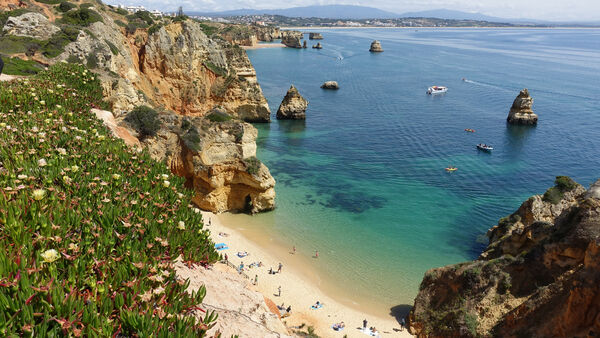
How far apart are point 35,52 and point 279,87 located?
184 ft

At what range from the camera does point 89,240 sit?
621 cm

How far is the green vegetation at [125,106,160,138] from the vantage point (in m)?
23.8

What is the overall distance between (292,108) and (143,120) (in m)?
34.5

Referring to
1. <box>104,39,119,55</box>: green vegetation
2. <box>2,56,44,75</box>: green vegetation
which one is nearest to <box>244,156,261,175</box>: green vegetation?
<box>2,56,44,75</box>: green vegetation

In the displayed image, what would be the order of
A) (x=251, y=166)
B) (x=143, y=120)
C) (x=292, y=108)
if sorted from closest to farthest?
1. (x=143, y=120)
2. (x=251, y=166)
3. (x=292, y=108)

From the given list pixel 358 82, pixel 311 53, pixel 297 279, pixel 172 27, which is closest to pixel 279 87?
pixel 358 82

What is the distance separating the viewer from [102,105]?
19.1 metres

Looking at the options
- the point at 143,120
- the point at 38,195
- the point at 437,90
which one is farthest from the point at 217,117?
the point at 437,90

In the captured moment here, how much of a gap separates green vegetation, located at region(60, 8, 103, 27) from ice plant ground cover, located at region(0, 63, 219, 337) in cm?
3160

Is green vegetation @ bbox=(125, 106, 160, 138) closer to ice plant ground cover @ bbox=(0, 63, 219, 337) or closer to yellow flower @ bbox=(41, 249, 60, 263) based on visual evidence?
ice plant ground cover @ bbox=(0, 63, 219, 337)

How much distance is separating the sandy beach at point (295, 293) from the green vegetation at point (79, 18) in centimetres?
2488

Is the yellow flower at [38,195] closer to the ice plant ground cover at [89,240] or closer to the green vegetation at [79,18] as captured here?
the ice plant ground cover at [89,240]

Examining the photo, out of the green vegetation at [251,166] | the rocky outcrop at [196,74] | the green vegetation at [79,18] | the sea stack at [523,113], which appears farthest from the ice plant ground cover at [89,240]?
the sea stack at [523,113]

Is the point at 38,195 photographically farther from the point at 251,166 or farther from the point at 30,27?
the point at 30,27
